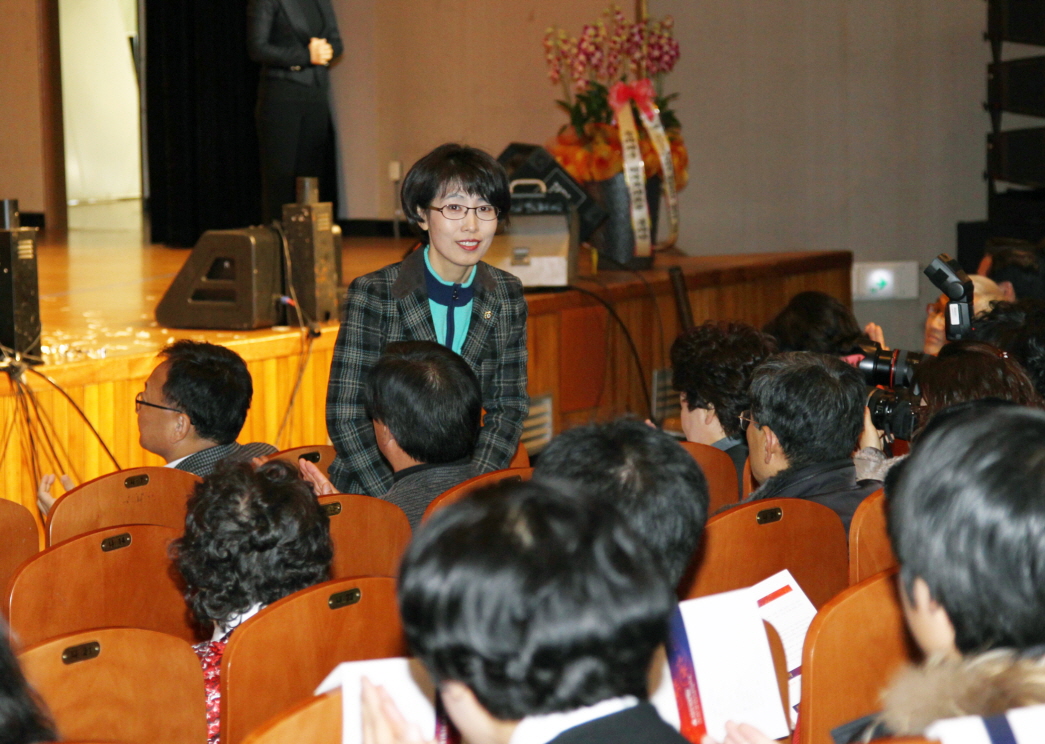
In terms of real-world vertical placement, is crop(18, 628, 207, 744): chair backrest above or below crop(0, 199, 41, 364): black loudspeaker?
below

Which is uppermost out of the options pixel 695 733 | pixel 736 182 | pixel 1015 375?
pixel 736 182

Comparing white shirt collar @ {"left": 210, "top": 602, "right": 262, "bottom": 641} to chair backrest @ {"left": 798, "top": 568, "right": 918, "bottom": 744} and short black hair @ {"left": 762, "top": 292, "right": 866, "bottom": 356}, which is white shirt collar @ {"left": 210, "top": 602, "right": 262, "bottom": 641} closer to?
chair backrest @ {"left": 798, "top": 568, "right": 918, "bottom": 744}

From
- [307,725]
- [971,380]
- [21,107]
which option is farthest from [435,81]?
[307,725]

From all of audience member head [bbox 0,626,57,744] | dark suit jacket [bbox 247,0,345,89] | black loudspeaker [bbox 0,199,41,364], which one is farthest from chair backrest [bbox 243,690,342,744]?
dark suit jacket [bbox 247,0,345,89]

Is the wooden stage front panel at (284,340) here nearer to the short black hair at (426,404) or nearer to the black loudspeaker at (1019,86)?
the black loudspeaker at (1019,86)

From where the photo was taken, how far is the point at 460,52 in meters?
6.48

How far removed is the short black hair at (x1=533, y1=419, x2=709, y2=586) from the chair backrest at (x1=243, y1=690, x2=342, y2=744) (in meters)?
0.30

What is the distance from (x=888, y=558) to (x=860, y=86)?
427 centimetres

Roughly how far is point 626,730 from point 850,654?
1.86ft

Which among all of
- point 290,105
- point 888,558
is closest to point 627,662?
point 888,558

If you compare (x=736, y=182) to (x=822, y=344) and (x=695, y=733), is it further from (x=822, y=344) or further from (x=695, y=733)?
(x=695, y=733)

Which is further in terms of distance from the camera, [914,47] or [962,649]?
[914,47]

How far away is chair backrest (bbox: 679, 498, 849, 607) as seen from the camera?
5.31 ft

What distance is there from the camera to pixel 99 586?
1.68m
